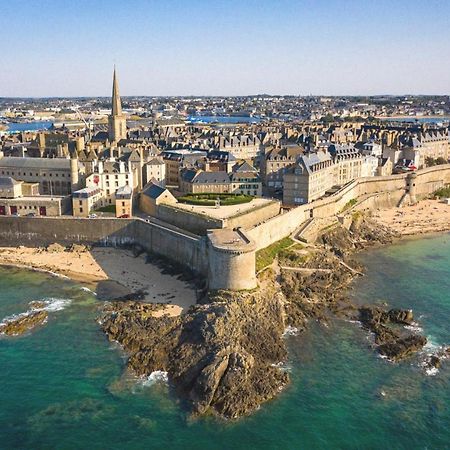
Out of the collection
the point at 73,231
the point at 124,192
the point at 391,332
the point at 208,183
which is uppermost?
the point at 208,183

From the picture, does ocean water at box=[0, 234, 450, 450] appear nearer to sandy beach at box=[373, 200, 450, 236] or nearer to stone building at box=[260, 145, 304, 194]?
sandy beach at box=[373, 200, 450, 236]

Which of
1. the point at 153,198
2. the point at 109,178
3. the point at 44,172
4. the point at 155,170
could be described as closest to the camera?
the point at 153,198

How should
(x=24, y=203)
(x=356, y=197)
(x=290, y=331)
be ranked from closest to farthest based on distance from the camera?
(x=290, y=331), (x=24, y=203), (x=356, y=197)

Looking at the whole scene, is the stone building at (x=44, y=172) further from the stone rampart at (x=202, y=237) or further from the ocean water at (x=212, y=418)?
the ocean water at (x=212, y=418)

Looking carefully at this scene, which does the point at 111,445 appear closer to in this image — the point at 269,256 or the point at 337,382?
the point at 337,382

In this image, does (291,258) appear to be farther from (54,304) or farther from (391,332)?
(54,304)

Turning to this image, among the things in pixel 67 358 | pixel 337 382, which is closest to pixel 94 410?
pixel 67 358

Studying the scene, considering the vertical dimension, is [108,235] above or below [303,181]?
below

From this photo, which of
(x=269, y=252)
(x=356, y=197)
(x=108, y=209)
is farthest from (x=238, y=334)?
(x=356, y=197)
